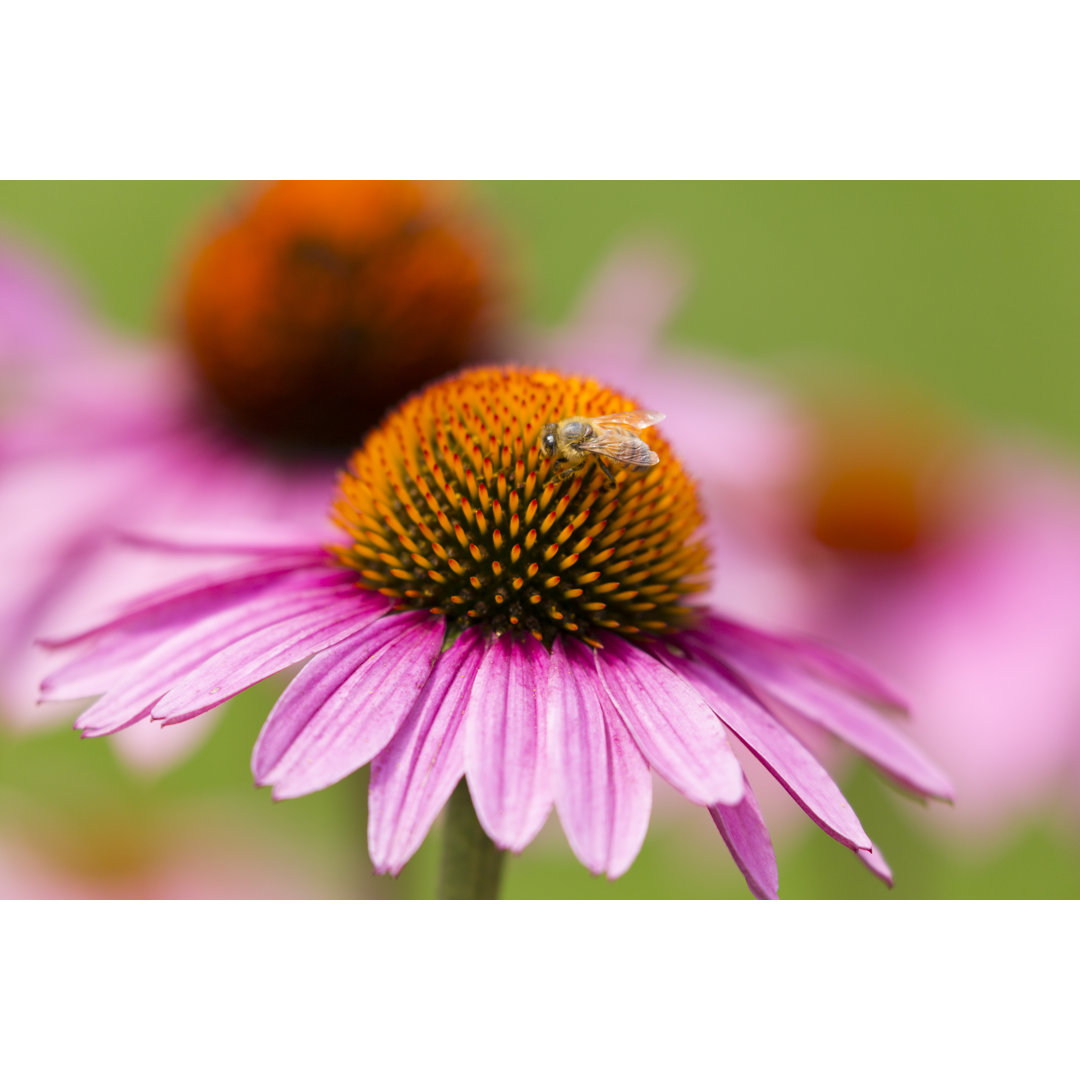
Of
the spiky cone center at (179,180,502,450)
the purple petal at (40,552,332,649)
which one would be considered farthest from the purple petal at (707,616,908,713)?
the spiky cone center at (179,180,502,450)

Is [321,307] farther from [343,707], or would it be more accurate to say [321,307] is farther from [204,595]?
[343,707]

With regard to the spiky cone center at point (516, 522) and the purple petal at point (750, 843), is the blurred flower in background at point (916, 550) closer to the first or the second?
the spiky cone center at point (516, 522)

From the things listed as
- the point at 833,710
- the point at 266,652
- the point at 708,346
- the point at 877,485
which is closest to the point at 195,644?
the point at 266,652

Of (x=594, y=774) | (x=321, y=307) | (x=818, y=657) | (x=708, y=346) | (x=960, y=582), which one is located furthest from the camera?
(x=708, y=346)


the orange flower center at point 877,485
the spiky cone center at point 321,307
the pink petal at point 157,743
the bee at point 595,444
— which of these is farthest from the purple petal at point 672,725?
the orange flower center at point 877,485

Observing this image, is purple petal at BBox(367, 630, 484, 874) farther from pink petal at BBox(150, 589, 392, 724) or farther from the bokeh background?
the bokeh background

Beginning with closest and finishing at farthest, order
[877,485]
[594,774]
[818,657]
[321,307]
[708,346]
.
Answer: [594,774] → [818,657] → [321,307] → [877,485] → [708,346]
